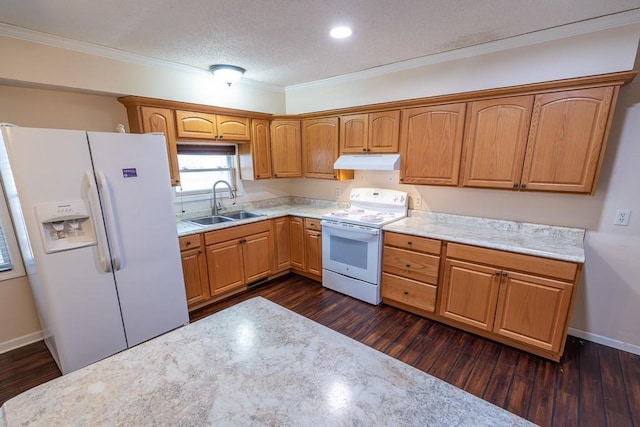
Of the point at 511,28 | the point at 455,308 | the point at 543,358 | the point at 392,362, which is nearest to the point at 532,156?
the point at 511,28

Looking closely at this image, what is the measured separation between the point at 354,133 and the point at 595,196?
86.0 inches

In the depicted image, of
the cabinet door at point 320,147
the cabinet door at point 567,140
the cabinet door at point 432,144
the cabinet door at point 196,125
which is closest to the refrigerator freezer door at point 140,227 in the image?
the cabinet door at point 196,125

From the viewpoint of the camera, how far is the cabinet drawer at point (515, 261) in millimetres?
2002

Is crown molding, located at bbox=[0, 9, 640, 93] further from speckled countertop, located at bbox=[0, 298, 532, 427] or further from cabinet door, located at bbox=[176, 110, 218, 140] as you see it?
speckled countertop, located at bbox=[0, 298, 532, 427]

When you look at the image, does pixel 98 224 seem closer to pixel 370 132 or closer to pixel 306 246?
pixel 306 246

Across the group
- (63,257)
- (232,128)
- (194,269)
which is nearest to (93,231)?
(63,257)

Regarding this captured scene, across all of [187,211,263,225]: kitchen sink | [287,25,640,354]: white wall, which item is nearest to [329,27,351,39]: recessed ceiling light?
[287,25,640,354]: white wall

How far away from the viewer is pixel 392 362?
0.96 m

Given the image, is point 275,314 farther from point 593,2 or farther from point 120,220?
point 593,2

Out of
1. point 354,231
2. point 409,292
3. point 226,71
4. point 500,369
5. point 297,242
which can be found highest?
point 226,71

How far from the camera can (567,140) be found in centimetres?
212

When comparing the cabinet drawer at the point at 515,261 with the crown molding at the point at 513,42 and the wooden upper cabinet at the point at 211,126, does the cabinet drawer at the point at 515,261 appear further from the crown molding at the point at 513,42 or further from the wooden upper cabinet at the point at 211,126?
the wooden upper cabinet at the point at 211,126

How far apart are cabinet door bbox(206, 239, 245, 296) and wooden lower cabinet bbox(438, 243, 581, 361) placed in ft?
7.03

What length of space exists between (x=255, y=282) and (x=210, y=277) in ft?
2.15
